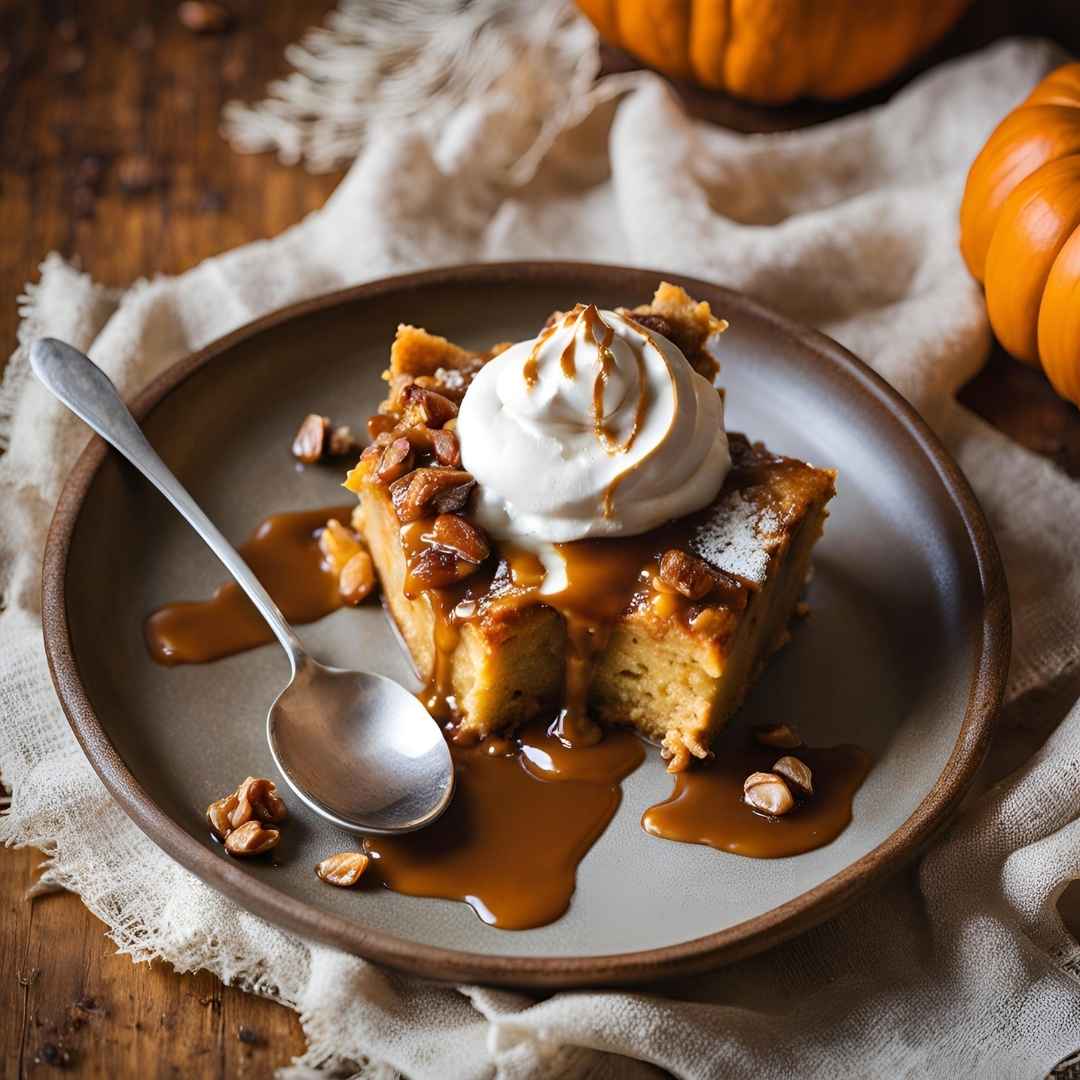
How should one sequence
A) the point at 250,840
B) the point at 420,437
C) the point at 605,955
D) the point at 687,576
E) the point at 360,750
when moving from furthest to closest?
the point at 420,437, the point at 360,750, the point at 687,576, the point at 250,840, the point at 605,955

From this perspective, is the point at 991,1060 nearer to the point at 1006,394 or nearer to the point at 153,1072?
the point at 153,1072

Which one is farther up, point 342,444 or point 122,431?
point 122,431

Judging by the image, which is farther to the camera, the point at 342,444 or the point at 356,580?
the point at 342,444

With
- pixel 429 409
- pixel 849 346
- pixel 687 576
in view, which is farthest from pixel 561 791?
pixel 849 346

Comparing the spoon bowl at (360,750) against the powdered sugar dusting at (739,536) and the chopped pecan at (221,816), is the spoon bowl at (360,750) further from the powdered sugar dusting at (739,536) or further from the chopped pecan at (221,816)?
the powdered sugar dusting at (739,536)

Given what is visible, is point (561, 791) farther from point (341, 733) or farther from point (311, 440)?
point (311, 440)

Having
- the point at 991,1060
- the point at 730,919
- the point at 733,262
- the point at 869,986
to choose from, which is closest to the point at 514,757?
the point at 730,919

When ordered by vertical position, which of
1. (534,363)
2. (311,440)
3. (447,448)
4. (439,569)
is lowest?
(311,440)

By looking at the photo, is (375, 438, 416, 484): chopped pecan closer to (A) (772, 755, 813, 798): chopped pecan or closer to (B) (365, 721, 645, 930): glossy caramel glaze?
(B) (365, 721, 645, 930): glossy caramel glaze
